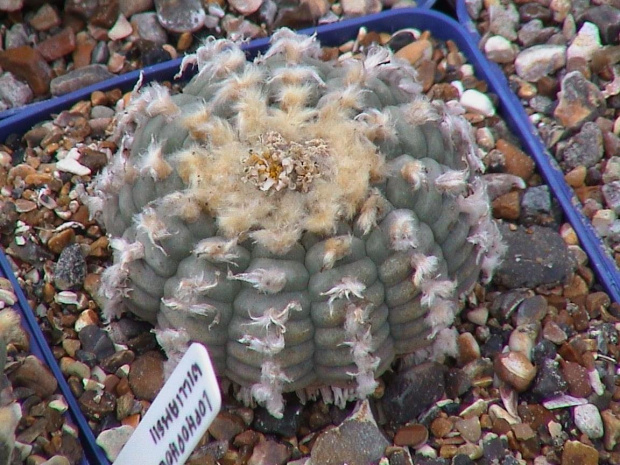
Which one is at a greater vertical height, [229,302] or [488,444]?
[229,302]

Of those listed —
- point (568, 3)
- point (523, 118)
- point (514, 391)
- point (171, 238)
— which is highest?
point (171, 238)

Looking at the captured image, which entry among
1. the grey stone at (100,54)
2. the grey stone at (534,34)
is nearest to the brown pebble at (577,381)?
→ the grey stone at (534,34)

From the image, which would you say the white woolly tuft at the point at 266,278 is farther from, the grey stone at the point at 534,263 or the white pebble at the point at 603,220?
the white pebble at the point at 603,220

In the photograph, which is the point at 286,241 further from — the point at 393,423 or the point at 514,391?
the point at 514,391

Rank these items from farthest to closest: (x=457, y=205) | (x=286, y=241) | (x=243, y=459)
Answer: (x=243, y=459) < (x=457, y=205) < (x=286, y=241)

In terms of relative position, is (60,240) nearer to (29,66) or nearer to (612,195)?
(29,66)

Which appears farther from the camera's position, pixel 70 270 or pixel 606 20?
pixel 606 20

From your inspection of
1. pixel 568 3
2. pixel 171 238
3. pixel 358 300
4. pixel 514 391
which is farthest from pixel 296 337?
pixel 568 3

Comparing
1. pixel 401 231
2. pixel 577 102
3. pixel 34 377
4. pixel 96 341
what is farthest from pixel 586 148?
pixel 34 377
